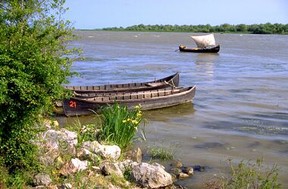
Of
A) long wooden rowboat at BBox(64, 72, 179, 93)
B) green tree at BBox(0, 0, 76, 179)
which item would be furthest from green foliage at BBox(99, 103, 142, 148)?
long wooden rowboat at BBox(64, 72, 179, 93)

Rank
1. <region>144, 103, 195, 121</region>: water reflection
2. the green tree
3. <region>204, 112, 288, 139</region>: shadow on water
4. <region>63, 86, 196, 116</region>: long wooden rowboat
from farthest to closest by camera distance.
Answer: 1. <region>144, 103, 195, 121</region>: water reflection
2. <region>63, 86, 196, 116</region>: long wooden rowboat
3. <region>204, 112, 288, 139</region>: shadow on water
4. the green tree

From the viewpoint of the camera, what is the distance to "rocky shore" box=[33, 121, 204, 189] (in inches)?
273

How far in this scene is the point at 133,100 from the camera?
16.0 meters

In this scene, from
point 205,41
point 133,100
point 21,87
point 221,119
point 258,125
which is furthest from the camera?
point 205,41

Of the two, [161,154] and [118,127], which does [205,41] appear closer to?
[161,154]

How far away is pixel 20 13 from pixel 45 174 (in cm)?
243

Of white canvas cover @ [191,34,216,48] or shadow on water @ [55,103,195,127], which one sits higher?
white canvas cover @ [191,34,216,48]

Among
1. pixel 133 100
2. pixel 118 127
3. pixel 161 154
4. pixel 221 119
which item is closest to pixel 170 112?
pixel 133 100

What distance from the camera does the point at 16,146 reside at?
6328 millimetres

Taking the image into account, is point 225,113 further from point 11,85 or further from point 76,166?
point 11,85

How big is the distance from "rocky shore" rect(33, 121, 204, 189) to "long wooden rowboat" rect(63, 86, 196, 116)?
199 inches

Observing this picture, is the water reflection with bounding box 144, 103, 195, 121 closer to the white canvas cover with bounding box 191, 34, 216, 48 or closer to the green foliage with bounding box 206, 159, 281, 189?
the green foliage with bounding box 206, 159, 281, 189

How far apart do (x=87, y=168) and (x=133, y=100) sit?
869 centimetres

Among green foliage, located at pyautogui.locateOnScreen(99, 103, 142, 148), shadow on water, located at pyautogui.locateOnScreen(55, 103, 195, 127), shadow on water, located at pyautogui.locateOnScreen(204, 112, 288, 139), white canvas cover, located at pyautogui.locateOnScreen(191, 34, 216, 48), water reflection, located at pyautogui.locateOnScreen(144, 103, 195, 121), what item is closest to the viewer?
green foliage, located at pyautogui.locateOnScreen(99, 103, 142, 148)
